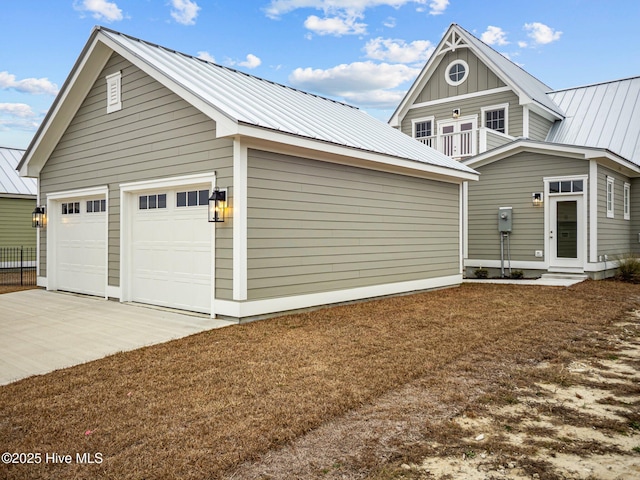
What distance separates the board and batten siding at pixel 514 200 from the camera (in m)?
13.2

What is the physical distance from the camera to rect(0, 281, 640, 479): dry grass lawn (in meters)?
2.86

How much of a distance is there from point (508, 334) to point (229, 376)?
12.9 ft

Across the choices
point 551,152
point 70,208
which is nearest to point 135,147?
point 70,208

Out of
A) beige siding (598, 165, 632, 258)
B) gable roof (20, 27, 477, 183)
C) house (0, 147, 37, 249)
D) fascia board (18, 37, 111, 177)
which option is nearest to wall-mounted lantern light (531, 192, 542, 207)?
beige siding (598, 165, 632, 258)

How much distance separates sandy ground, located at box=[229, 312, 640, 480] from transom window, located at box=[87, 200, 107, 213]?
26.6ft

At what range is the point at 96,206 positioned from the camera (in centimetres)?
1007

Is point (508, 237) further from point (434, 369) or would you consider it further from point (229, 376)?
point (229, 376)

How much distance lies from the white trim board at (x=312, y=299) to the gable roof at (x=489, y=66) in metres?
9.18

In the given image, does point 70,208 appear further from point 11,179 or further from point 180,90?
point 11,179

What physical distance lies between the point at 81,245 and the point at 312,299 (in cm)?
582

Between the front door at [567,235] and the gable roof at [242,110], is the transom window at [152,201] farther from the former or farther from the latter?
the front door at [567,235]

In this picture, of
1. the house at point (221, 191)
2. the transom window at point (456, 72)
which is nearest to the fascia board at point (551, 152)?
the house at point (221, 191)

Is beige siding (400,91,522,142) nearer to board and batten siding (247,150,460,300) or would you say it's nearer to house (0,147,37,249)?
board and batten siding (247,150,460,300)

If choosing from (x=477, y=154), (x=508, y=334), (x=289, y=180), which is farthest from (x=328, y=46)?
(x=508, y=334)
